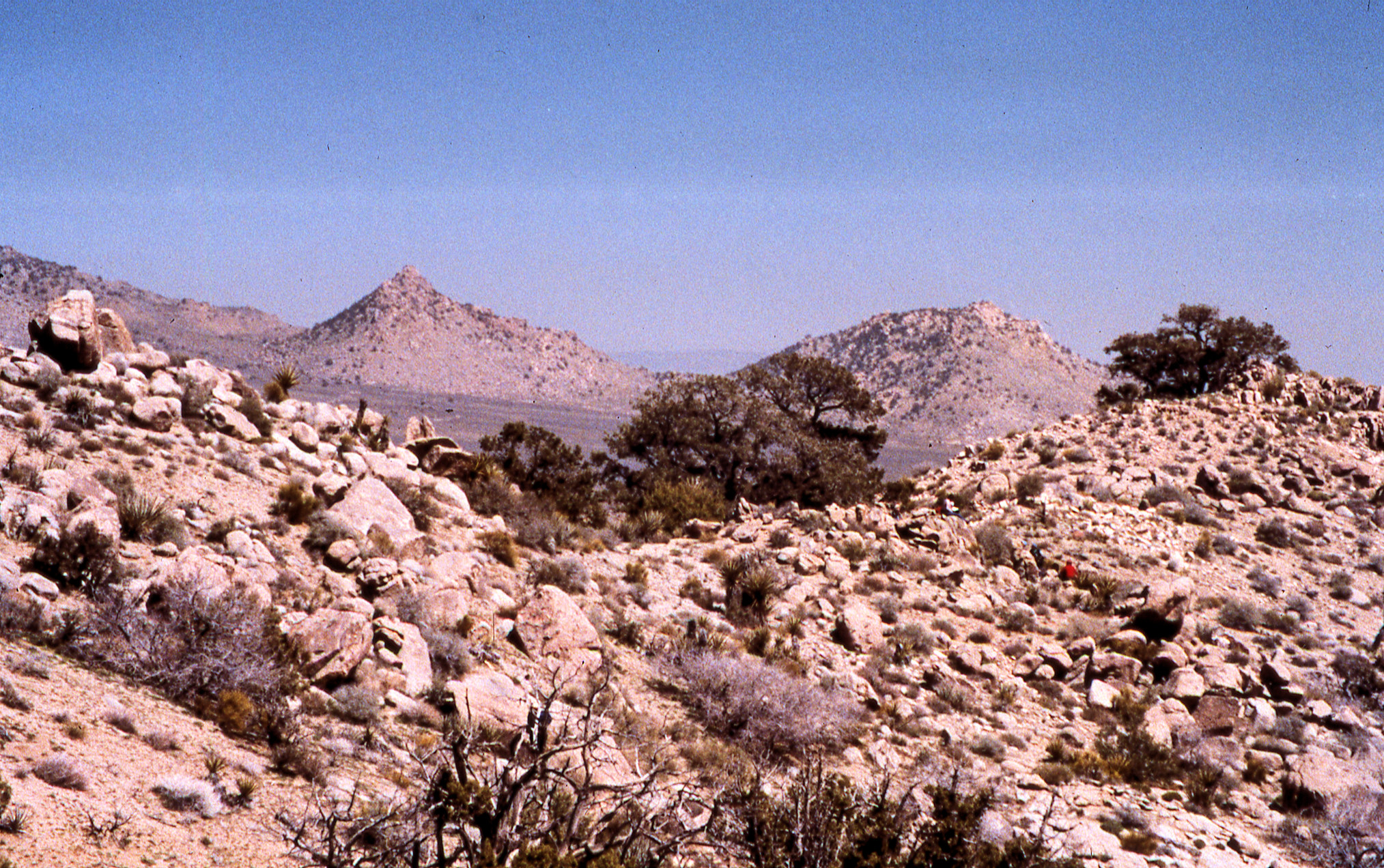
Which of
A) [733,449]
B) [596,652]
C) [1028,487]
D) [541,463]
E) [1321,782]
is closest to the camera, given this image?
[1321,782]

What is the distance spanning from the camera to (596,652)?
35.0 ft

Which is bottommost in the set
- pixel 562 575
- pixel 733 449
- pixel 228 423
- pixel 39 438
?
pixel 562 575

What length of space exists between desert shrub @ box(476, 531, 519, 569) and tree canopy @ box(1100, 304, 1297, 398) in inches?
1187

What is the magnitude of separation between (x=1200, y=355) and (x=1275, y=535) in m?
17.6

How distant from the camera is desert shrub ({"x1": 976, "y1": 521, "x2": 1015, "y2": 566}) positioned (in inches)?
696

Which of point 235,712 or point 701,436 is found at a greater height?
point 701,436

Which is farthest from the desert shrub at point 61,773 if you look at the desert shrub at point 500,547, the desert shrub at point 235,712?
the desert shrub at point 500,547

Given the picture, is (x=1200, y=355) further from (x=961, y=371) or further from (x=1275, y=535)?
(x=961, y=371)

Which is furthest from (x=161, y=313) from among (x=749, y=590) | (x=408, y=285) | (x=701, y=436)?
(x=749, y=590)

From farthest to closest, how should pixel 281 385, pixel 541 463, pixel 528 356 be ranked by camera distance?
pixel 528 356
pixel 541 463
pixel 281 385

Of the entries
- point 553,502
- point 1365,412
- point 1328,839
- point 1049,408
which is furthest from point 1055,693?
point 1049,408

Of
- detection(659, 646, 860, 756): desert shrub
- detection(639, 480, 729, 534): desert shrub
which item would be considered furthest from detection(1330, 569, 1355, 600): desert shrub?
detection(639, 480, 729, 534): desert shrub

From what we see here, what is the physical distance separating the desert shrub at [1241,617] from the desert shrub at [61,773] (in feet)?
56.2

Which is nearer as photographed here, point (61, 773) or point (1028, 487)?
point (61, 773)
